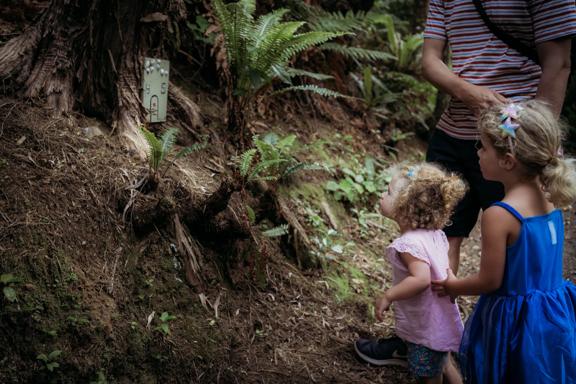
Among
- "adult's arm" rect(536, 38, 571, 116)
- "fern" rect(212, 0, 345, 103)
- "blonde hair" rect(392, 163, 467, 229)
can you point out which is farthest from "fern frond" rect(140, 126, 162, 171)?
"adult's arm" rect(536, 38, 571, 116)

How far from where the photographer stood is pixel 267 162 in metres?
3.02

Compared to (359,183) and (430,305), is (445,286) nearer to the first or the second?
(430,305)

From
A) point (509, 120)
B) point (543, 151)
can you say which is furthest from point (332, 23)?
point (543, 151)

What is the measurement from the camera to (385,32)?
8.24m

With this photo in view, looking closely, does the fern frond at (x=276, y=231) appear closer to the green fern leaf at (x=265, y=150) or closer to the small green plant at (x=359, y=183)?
the green fern leaf at (x=265, y=150)

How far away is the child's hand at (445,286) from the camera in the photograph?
2.48 meters

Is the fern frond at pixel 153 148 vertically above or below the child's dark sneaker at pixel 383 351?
above

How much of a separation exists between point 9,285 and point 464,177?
244 centimetres

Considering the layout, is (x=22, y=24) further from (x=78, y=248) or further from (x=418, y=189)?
(x=418, y=189)

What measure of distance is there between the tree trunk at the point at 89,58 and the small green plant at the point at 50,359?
1.41 meters

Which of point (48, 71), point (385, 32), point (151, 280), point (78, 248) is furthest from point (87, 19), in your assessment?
point (385, 32)

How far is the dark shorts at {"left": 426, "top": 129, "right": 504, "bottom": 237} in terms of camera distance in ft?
8.88

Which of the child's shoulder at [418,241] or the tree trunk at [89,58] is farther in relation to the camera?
the tree trunk at [89,58]

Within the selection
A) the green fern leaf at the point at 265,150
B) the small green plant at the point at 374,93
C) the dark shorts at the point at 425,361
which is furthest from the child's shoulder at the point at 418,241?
the small green plant at the point at 374,93
